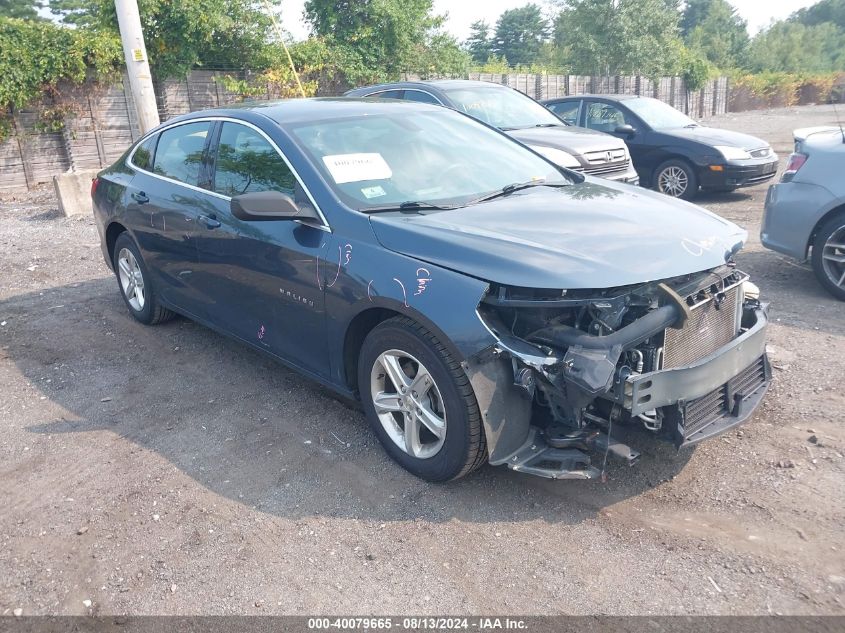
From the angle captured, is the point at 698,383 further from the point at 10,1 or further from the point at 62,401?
the point at 10,1

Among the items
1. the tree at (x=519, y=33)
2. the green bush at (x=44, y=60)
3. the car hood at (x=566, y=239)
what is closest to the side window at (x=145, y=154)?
the car hood at (x=566, y=239)

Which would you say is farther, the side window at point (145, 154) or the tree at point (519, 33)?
the tree at point (519, 33)

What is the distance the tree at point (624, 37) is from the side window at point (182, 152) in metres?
30.5

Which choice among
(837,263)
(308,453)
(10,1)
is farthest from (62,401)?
(10,1)

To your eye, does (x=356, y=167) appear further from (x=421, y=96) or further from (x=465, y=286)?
(x=421, y=96)

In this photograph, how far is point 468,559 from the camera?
3062 mm

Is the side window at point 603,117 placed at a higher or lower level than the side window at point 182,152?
lower

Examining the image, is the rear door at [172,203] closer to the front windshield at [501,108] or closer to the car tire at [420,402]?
the car tire at [420,402]

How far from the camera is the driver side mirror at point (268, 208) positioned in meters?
3.71

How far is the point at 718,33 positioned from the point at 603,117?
6613cm

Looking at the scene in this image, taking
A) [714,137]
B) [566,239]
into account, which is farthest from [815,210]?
[714,137]

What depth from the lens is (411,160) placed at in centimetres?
423

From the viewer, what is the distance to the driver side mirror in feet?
12.2

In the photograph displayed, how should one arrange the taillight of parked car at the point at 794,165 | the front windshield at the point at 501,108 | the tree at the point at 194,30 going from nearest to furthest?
the taillight of parked car at the point at 794,165, the front windshield at the point at 501,108, the tree at the point at 194,30
